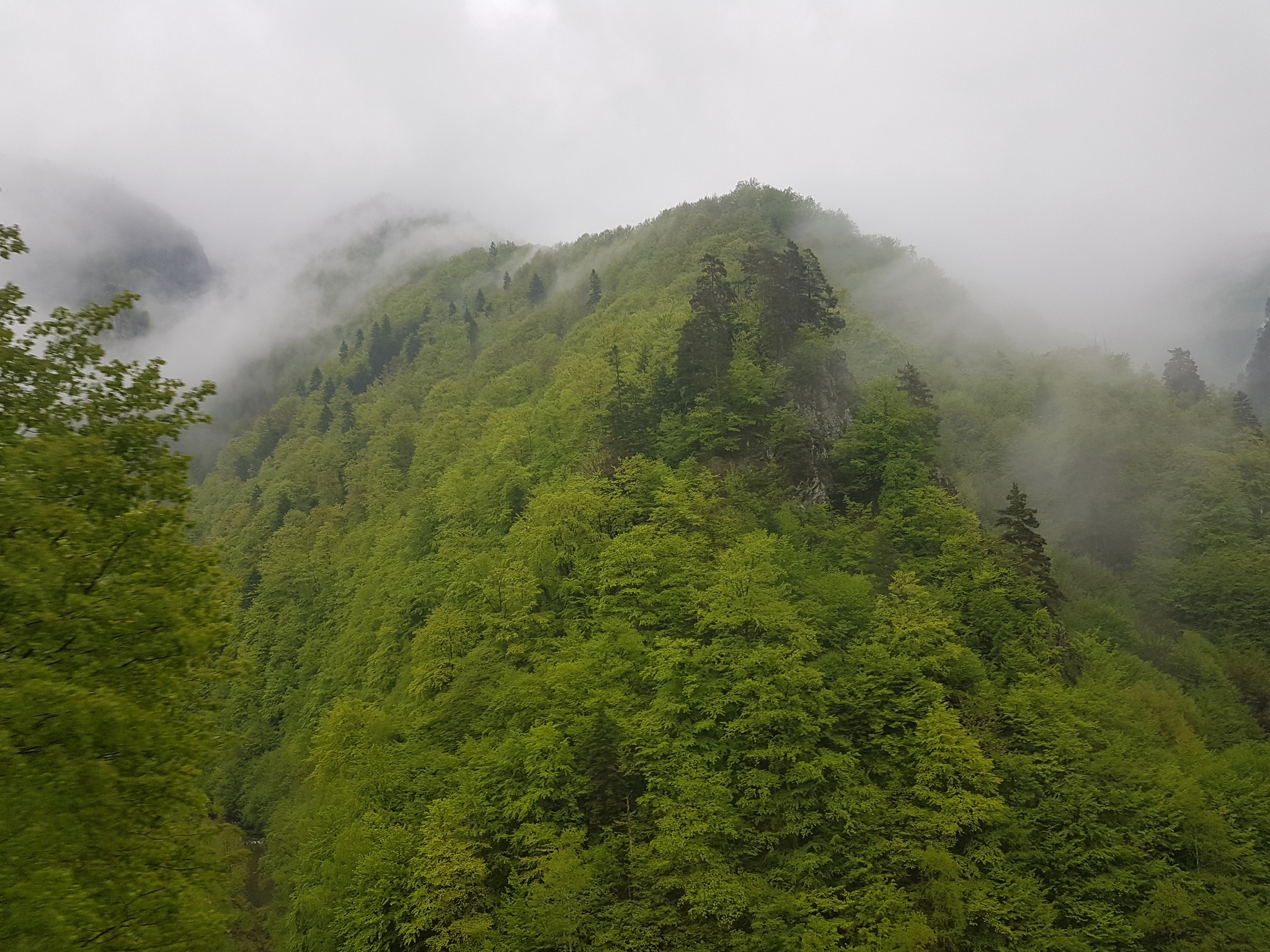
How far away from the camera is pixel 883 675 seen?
28.0m

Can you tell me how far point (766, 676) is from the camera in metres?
26.3

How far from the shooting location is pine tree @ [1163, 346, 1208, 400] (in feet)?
260

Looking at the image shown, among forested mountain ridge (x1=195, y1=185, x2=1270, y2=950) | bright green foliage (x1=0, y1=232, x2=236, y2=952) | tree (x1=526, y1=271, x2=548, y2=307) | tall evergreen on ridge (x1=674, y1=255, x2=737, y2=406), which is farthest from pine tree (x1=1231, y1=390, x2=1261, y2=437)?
tree (x1=526, y1=271, x2=548, y2=307)

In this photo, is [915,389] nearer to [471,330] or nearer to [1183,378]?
[1183,378]

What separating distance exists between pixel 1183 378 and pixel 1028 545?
68.0 metres

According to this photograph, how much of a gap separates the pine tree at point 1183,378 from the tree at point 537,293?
91.8 m

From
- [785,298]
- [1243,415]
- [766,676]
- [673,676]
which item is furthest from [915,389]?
[1243,415]

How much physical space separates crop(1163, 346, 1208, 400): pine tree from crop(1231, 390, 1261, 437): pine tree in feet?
13.3

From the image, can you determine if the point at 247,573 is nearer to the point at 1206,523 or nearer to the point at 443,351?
the point at 443,351

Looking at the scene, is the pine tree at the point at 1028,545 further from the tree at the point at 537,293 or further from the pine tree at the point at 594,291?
the tree at the point at 537,293

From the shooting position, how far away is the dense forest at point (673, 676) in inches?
408

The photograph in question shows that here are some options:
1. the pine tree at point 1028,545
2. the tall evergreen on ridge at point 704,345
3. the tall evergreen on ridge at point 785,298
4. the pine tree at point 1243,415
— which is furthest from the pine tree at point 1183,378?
the tall evergreen on ridge at point 704,345

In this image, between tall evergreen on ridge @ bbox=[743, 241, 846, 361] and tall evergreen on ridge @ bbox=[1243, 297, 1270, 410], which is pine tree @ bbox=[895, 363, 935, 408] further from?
tall evergreen on ridge @ bbox=[1243, 297, 1270, 410]

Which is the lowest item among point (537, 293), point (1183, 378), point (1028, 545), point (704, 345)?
point (1028, 545)
